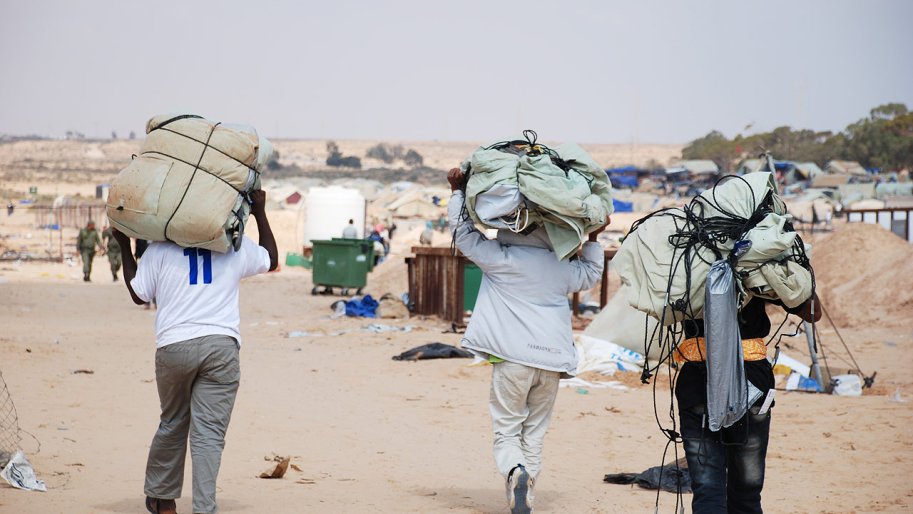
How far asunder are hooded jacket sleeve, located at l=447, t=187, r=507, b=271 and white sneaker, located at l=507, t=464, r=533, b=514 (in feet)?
3.54

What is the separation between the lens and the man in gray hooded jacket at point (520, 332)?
5523 millimetres

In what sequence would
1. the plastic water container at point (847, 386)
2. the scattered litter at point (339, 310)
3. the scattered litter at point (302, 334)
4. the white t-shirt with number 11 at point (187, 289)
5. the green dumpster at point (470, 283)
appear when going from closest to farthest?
the white t-shirt with number 11 at point (187, 289)
the plastic water container at point (847, 386)
the scattered litter at point (302, 334)
the green dumpster at point (470, 283)
the scattered litter at point (339, 310)

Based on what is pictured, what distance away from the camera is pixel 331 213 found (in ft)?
116

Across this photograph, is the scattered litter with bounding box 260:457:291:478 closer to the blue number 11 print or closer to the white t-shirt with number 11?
the white t-shirt with number 11

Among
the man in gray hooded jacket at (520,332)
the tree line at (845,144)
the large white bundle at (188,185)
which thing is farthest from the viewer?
the tree line at (845,144)

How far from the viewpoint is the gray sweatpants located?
5.52 meters

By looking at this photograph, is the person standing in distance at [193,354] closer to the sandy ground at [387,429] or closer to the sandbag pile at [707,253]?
the sandy ground at [387,429]

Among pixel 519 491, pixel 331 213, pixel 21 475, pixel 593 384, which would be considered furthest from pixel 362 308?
pixel 331 213

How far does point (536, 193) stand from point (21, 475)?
3.30 m

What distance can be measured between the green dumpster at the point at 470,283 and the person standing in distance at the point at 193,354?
1223 cm

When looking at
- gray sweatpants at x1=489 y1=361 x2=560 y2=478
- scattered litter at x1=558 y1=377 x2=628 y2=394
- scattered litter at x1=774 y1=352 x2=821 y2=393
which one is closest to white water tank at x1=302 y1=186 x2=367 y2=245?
scattered litter at x1=558 y1=377 x2=628 y2=394

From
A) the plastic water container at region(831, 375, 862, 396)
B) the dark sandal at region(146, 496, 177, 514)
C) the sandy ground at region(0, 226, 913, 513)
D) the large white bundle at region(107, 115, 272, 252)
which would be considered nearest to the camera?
the large white bundle at region(107, 115, 272, 252)

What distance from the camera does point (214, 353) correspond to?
4.98 meters

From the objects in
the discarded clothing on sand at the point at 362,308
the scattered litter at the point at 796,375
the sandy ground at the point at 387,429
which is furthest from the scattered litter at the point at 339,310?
the scattered litter at the point at 796,375
